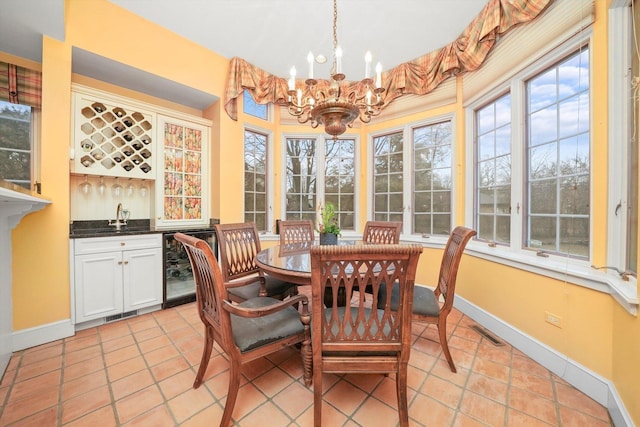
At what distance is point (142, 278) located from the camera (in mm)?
2514

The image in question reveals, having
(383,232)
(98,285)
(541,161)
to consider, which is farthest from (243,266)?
(541,161)

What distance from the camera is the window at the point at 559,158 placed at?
65.2 inches

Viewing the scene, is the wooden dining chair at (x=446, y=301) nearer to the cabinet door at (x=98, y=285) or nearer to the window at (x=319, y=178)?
the window at (x=319, y=178)

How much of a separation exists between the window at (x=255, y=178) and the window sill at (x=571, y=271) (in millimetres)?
2843

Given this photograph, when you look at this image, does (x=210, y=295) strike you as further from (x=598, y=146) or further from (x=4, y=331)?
(x=598, y=146)

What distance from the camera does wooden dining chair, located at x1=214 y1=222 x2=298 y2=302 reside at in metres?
1.95

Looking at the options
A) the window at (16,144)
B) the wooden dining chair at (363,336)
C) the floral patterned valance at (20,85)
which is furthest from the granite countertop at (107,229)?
the wooden dining chair at (363,336)

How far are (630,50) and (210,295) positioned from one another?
273 centimetres

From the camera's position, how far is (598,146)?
1.47 meters

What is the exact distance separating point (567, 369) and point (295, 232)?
95.7 inches

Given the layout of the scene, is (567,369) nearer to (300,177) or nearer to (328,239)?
(328,239)

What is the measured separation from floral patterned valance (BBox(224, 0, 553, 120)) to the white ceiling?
0.40 feet

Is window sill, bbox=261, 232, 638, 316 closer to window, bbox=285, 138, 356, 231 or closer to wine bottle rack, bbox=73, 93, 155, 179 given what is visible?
window, bbox=285, 138, 356, 231

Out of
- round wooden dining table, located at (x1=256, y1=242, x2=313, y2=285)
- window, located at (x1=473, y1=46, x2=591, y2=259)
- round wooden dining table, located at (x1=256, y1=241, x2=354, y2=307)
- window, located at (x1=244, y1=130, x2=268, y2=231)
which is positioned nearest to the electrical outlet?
window, located at (x1=473, y1=46, x2=591, y2=259)
